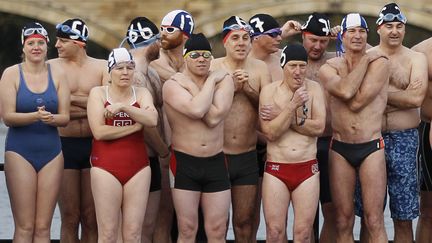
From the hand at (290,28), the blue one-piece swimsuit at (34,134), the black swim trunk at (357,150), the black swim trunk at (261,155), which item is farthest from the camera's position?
the hand at (290,28)

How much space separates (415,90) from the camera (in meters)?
11.4

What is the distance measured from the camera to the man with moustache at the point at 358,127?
11180 millimetres

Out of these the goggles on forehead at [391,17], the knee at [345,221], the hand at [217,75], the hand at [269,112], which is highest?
the goggles on forehead at [391,17]

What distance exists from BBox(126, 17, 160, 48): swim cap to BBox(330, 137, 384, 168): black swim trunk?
1.72 m

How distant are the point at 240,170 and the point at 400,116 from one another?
136cm

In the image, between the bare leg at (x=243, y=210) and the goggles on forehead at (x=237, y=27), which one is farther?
the bare leg at (x=243, y=210)

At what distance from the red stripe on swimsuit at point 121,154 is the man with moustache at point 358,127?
1.56m

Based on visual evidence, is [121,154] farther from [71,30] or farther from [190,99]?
[71,30]

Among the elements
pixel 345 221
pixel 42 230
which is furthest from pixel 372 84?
pixel 42 230

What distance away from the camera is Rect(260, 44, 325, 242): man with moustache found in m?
11.0

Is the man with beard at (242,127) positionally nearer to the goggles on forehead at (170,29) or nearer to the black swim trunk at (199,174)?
the black swim trunk at (199,174)

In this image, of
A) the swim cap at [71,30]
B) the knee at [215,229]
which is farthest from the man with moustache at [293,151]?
the swim cap at [71,30]

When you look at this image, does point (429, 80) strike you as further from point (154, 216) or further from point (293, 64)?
point (154, 216)

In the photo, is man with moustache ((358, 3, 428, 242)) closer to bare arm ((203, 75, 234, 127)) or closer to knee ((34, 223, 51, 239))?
bare arm ((203, 75, 234, 127))
